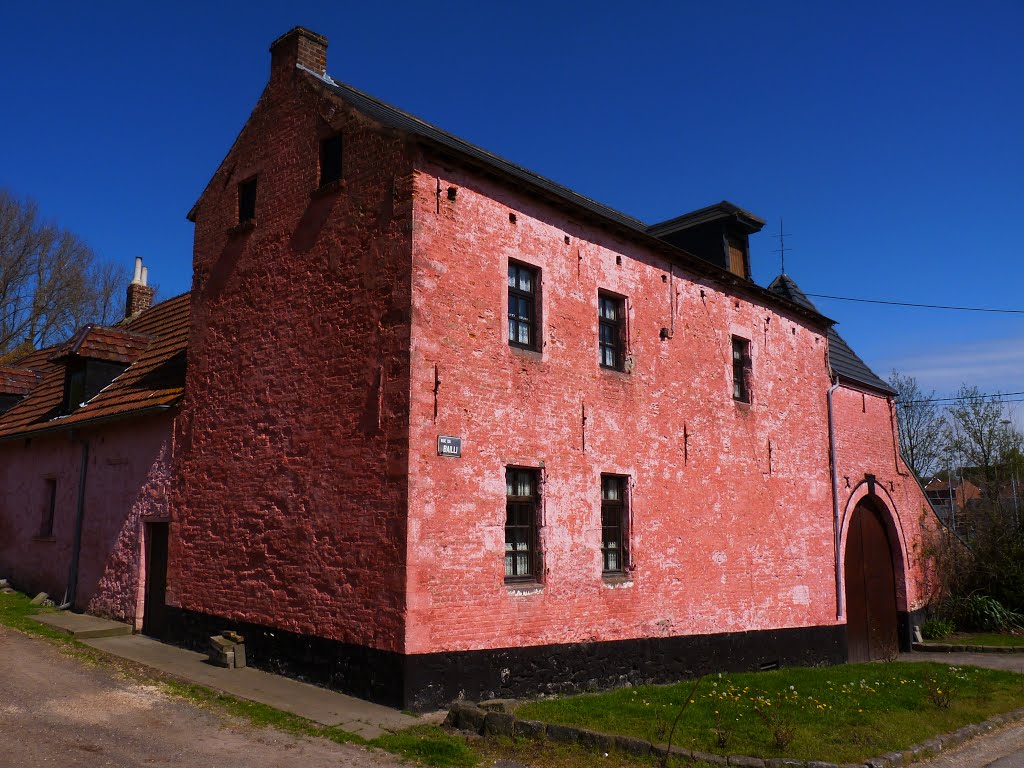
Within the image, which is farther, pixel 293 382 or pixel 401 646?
pixel 293 382

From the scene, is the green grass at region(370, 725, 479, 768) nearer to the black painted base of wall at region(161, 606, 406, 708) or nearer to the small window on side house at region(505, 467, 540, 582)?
the black painted base of wall at region(161, 606, 406, 708)

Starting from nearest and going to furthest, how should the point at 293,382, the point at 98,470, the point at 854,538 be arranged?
the point at 293,382 → the point at 98,470 → the point at 854,538

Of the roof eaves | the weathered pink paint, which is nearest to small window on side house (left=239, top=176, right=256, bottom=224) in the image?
the roof eaves

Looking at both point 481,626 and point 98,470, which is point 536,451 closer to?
point 481,626

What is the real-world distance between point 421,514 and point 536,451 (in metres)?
2.13

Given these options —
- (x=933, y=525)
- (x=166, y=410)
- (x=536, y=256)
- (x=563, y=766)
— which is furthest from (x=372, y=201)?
(x=933, y=525)

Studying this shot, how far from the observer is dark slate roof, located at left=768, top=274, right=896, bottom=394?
62.5 feet

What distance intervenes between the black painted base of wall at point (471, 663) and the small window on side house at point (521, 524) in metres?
1.00

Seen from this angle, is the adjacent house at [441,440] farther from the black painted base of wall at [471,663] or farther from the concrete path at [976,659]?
the concrete path at [976,659]

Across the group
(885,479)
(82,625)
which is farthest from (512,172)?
(885,479)

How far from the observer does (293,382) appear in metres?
11.3

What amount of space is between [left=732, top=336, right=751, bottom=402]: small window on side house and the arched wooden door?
5144 mm

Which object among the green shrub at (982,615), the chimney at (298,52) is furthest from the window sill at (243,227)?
the green shrub at (982,615)

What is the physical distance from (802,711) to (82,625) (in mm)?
11197
